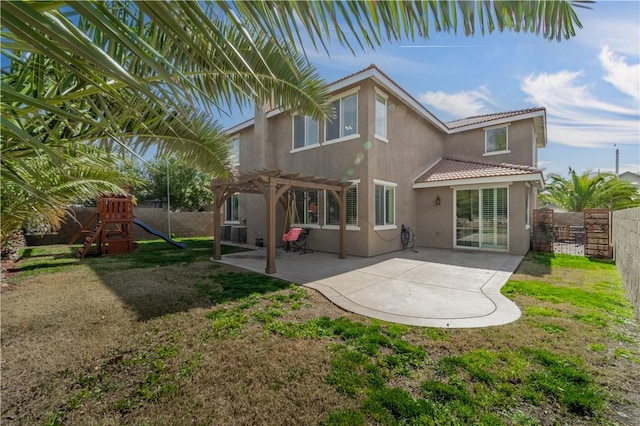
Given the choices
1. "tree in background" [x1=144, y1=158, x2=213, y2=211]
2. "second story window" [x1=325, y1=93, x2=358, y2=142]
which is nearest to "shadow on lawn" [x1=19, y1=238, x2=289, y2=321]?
"second story window" [x1=325, y1=93, x2=358, y2=142]

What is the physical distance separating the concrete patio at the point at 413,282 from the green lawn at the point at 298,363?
434 mm

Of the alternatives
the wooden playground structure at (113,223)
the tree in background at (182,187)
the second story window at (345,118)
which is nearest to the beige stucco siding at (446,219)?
the second story window at (345,118)

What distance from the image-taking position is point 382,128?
11.3 meters

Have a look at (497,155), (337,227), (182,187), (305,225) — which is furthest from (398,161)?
(182,187)

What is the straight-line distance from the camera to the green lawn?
266 centimetres

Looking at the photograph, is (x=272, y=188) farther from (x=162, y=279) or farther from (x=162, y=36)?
(x=162, y=36)

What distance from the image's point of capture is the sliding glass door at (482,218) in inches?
456

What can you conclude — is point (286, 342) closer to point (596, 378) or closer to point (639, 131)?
point (596, 378)

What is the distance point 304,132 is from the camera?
1293cm

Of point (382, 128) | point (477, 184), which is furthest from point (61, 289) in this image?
point (477, 184)

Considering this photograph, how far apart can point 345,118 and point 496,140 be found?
8736mm

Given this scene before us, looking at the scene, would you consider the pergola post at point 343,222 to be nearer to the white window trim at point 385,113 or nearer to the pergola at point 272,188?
the pergola at point 272,188

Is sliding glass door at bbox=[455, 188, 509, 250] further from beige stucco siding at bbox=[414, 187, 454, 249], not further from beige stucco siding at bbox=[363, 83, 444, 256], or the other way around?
beige stucco siding at bbox=[363, 83, 444, 256]

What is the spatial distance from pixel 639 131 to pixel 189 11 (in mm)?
18694
